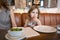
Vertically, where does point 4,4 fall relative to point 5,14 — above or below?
above

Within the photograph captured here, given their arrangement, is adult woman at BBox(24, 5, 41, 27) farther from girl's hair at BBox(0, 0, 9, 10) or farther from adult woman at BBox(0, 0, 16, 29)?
girl's hair at BBox(0, 0, 9, 10)

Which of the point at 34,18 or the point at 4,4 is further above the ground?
the point at 4,4

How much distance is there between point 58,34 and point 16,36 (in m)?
0.49

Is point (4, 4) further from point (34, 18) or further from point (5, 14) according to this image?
point (34, 18)

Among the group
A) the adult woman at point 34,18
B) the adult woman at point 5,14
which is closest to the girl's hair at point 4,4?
the adult woman at point 5,14

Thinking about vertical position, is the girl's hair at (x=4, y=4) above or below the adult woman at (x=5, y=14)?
above

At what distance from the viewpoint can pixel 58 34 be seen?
4.97 feet

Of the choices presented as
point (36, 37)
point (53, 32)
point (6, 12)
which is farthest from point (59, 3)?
point (36, 37)

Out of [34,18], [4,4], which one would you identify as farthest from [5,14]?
[34,18]

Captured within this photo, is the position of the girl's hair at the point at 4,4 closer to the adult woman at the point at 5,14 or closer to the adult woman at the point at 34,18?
the adult woman at the point at 5,14

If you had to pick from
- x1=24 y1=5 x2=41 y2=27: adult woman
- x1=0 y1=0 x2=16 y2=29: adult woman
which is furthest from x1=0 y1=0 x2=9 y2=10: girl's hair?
x1=24 y1=5 x2=41 y2=27: adult woman

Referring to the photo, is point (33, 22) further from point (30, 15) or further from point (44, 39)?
point (44, 39)

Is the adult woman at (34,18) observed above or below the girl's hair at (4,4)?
below

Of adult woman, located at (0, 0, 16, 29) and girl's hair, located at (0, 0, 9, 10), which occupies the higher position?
girl's hair, located at (0, 0, 9, 10)
